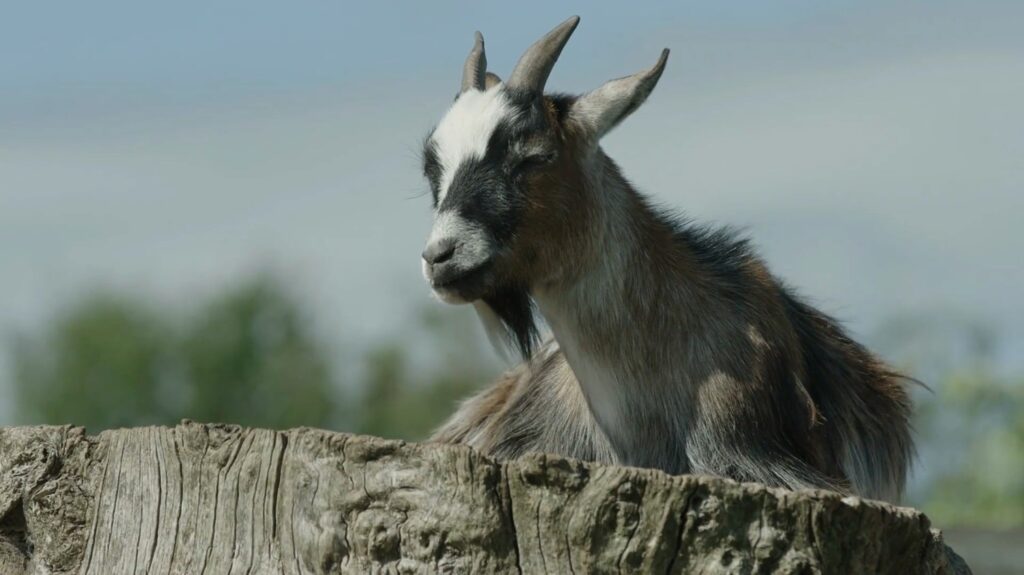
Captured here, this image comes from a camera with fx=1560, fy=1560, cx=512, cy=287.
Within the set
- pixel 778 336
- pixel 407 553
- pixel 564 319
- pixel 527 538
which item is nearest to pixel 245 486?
pixel 407 553

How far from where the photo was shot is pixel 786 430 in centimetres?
818

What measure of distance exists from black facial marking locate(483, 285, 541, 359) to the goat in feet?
0.04

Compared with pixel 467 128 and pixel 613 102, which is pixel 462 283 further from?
pixel 613 102

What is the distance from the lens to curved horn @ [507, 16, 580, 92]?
8383 millimetres

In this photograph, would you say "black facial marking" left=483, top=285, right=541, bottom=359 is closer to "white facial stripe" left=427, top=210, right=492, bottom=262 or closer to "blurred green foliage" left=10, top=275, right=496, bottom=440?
"white facial stripe" left=427, top=210, right=492, bottom=262

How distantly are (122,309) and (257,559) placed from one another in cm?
4797

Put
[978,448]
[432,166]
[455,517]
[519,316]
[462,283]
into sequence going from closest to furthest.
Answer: [455,517], [462,283], [432,166], [519,316], [978,448]

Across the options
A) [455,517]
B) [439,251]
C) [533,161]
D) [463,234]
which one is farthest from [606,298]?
[455,517]

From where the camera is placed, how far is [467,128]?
8.20 meters

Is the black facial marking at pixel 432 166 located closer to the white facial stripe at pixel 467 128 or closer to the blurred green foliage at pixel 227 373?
the white facial stripe at pixel 467 128

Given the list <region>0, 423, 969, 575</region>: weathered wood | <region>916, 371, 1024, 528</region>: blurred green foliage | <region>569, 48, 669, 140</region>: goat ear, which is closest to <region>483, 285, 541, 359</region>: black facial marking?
<region>569, 48, 669, 140</region>: goat ear

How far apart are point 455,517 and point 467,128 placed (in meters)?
3.95

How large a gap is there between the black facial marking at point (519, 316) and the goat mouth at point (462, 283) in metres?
0.32

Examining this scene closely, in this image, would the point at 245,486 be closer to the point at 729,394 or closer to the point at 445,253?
the point at 445,253
